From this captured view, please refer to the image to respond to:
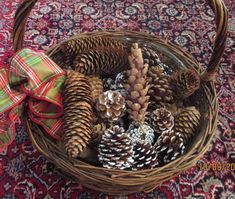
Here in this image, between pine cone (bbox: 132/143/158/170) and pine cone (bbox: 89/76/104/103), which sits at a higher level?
pine cone (bbox: 89/76/104/103)

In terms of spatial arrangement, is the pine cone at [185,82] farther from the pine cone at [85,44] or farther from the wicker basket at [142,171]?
the pine cone at [85,44]

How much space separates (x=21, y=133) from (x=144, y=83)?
1.13 feet

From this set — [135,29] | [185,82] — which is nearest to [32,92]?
[185,82]

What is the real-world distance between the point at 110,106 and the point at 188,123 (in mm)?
157

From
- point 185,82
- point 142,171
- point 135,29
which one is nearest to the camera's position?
point 142,171

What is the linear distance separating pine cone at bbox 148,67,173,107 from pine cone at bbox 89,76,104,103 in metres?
0.10

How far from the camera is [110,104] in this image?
0.60 meters

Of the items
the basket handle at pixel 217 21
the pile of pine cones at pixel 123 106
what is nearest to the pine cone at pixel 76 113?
the pile of pine cones at pixel 123 106

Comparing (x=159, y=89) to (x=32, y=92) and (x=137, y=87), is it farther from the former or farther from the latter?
(x=32, y=92)

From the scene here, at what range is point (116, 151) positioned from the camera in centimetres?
54

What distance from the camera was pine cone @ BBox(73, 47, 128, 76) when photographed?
2.11 feet

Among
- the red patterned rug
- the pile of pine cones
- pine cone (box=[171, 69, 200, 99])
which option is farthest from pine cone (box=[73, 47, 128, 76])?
the red patterned rug

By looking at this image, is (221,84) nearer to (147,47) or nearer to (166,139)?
(147,47)

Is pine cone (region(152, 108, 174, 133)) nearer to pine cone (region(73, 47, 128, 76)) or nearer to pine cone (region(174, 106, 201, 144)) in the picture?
pine cone (region(174, 106, 201, 144))
